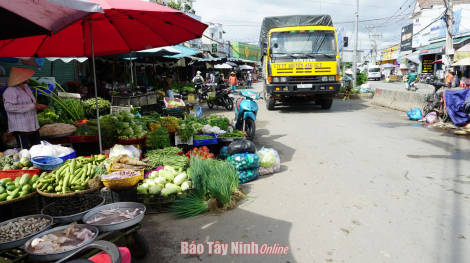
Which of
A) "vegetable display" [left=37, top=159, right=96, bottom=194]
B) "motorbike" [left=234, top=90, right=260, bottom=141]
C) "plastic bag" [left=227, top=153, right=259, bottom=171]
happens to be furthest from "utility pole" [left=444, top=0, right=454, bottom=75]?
"vegetable display" [left=37, top=159, right=96, bottom=194]

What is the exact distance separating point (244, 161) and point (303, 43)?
8.33 m

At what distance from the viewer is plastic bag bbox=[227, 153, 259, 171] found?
5.11 metres

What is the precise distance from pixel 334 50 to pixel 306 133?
16.4 ft

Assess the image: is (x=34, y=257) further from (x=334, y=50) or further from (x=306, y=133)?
(x=334, y=50)

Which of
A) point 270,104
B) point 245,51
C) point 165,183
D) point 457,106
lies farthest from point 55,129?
point 245,51

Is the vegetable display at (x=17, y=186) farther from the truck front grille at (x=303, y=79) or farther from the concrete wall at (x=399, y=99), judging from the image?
the concrete wall at (x=399, y=99)

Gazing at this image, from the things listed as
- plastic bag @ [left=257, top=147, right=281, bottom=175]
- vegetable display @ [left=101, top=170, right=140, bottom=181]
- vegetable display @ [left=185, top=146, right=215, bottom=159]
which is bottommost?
plastic bag @ [left=257, top=147, right=281, bottom=175]

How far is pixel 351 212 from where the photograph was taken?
3807 mm

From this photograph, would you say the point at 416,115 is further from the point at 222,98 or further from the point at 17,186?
the point at 17,186

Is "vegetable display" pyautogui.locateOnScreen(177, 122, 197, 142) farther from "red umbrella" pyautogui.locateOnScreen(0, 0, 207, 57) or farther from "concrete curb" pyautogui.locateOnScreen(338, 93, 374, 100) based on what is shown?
"concrete curb" pyautogui.locateOnScreen(338, 93, 374, 100)

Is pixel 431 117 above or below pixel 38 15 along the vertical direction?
below

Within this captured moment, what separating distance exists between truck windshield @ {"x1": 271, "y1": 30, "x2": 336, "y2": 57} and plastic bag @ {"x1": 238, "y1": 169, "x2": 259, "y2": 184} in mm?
7706

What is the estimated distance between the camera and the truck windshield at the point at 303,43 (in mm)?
11945

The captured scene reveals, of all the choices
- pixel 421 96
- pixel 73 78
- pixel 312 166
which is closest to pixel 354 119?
pixel 421 96
